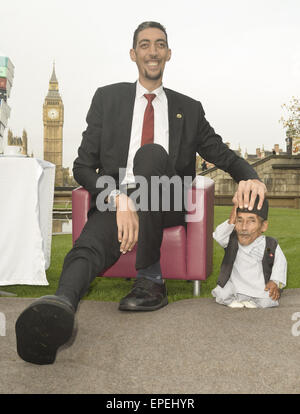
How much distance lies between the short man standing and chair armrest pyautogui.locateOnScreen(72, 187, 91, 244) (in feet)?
2.61

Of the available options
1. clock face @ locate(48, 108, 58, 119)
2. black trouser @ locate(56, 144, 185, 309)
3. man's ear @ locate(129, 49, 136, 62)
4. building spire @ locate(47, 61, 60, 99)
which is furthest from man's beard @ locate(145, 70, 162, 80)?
building spire @ locate(47, 61, 60, 99)

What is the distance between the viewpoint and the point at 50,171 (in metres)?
3.57

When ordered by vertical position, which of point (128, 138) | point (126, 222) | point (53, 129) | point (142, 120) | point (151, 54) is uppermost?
point (53, 129)

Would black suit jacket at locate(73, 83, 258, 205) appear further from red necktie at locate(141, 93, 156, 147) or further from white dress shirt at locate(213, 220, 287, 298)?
white dress shirt at locate(213, 220, 287, 298)

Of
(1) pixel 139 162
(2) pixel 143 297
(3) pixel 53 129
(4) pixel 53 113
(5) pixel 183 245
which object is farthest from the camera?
(4) pixel 53 113

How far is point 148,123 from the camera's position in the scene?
2699mm

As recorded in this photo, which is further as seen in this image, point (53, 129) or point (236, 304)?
point (53, 129)

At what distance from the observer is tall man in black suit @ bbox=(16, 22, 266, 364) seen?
197cm

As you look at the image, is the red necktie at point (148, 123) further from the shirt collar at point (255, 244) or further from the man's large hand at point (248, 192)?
the shirt collar at point (255, 244)

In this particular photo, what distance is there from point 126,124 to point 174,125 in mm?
278

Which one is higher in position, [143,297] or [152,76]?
[152,76]

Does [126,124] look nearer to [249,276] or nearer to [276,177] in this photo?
[249,276]

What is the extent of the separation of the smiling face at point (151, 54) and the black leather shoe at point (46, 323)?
5.11 ft

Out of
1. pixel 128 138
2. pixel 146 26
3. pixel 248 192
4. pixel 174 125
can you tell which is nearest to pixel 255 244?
pixel 248 192
